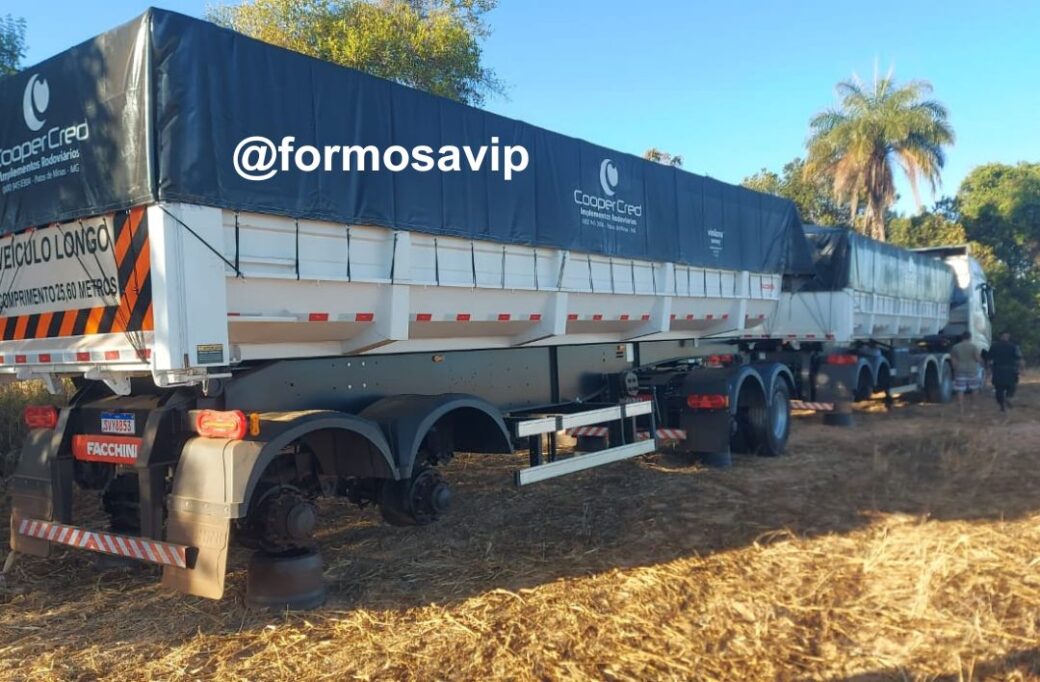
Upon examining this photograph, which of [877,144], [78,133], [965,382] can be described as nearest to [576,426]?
[78,133]

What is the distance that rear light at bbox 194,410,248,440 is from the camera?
4348 mm

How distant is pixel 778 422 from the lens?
33.1ft

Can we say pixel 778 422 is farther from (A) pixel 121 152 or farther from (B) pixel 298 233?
(A) pixel 121 152

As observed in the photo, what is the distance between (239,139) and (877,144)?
2692 centimetres

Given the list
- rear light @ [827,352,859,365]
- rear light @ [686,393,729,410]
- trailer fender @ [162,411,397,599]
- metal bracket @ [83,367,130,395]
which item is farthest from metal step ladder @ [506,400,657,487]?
rear light @ [827,352,859,365]

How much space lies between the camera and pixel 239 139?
14.9 ft

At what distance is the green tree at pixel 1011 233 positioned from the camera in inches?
995

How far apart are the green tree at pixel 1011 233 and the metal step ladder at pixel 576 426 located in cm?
2216

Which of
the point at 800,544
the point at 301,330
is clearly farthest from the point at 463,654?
the point at 800,544

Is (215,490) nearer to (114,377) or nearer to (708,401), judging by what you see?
(114,377)

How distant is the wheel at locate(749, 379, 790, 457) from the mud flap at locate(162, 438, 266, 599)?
7066 mm

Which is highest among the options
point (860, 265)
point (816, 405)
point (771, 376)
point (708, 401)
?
point (860, 265)

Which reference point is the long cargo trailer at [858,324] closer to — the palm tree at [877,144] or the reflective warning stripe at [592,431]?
the reflective warning stripe at [592,431]

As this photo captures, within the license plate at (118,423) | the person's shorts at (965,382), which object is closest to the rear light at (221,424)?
the license plate at (118,423)
